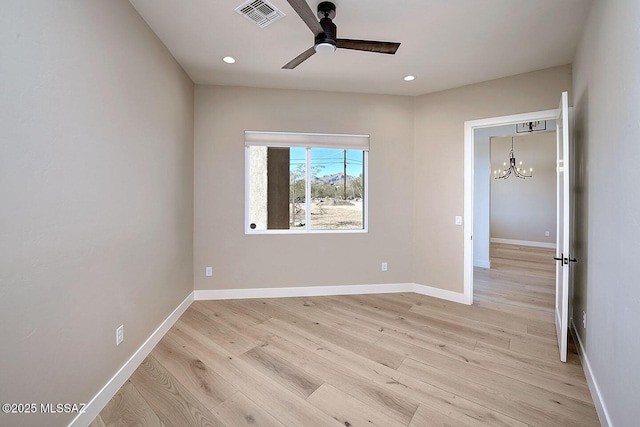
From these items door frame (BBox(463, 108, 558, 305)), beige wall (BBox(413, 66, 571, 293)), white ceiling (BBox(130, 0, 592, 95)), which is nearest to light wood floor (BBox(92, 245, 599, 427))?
door frame (BBox(463, 108, 558, 305))

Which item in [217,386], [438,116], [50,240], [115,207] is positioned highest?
[438,116]

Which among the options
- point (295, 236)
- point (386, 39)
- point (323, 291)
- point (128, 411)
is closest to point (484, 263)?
point (323, 291)

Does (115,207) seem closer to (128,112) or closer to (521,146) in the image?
(128,112)

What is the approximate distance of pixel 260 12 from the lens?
2082 mm

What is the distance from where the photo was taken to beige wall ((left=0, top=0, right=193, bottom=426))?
1165 millimetres

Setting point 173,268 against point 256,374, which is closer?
point 256,374

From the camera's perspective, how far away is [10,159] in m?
1.14

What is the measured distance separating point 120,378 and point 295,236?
2214mm

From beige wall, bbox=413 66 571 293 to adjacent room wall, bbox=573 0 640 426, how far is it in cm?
95

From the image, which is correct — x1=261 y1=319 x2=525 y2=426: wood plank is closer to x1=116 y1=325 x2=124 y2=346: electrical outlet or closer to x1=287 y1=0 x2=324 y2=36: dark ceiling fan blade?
x1=116 y1=325 x2=124 y2=346: electrical outlet

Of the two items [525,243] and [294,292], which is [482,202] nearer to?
[525,243]

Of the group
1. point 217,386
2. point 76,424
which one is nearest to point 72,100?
point 76,424

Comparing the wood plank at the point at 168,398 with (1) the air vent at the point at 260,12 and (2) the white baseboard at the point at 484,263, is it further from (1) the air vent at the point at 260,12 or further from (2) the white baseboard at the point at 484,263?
(2) the white baseboard at the point at 484,263

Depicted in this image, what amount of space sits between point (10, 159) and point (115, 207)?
0.75 metres
